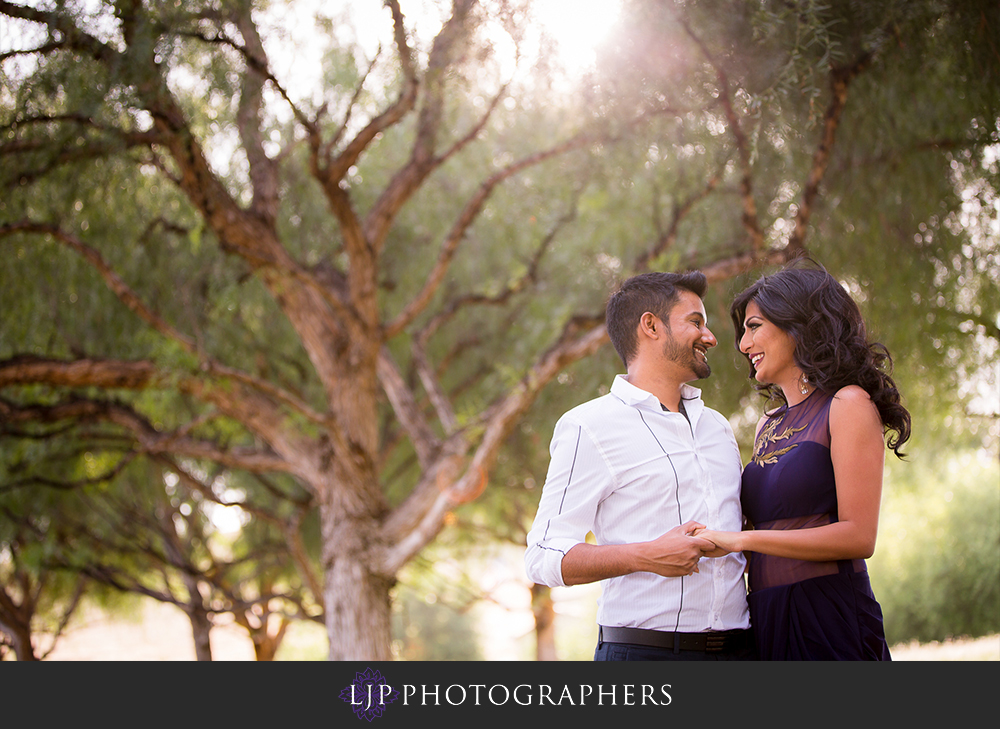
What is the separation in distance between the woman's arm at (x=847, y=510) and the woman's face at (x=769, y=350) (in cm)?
30

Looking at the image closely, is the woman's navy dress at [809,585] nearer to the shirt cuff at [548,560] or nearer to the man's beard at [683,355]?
the man's beard at [683,355]

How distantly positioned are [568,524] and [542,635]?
11797 mm

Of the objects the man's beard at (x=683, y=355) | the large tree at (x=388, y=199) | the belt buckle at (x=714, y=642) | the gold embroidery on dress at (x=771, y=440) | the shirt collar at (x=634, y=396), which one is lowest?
the belt buckle at (x=714, y=642)

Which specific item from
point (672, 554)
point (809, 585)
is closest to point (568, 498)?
point (672, 554)

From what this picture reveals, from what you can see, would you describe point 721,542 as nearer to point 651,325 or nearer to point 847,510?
point 847,510

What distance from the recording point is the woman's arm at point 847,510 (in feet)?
6.39

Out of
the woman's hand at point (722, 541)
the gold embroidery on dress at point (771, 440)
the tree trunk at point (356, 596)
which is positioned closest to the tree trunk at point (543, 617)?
the tree trunk at point (356, 596)

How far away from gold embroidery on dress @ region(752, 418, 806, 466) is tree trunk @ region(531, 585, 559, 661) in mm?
9815
